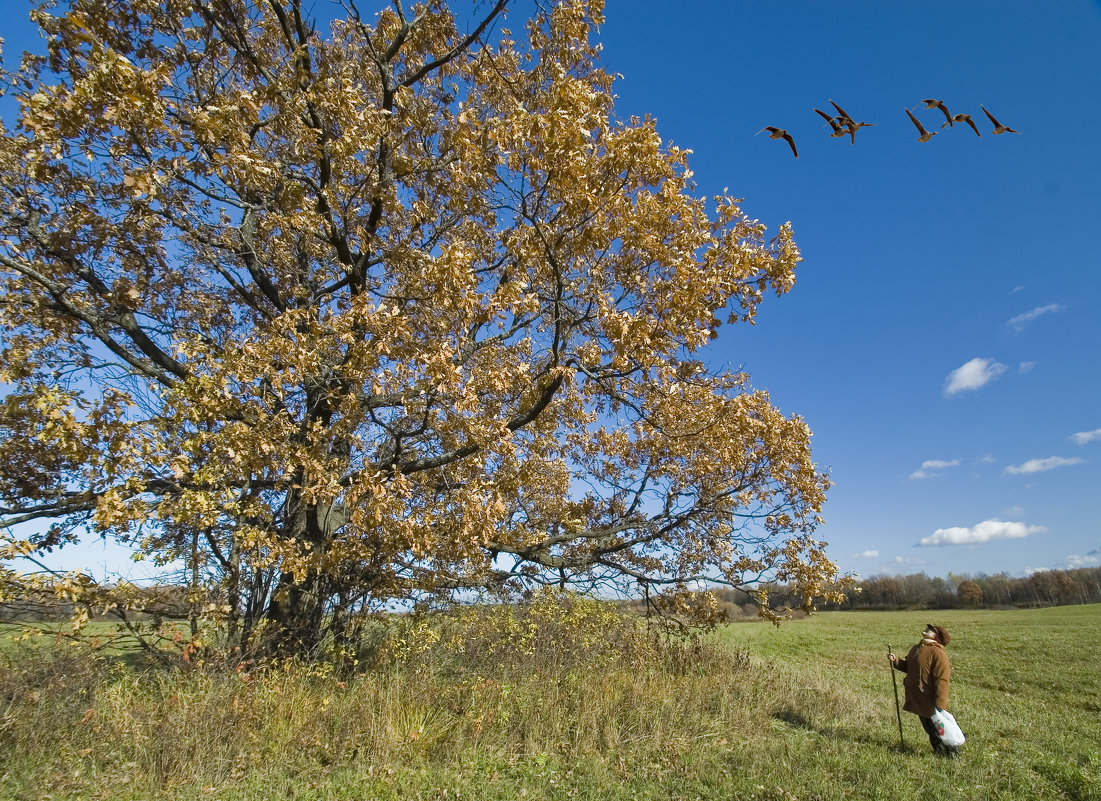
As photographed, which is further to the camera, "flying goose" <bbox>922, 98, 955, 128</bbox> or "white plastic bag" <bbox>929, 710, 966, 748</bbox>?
"white plastic bag" <bbox>929, 710, 966, 748</bbox>

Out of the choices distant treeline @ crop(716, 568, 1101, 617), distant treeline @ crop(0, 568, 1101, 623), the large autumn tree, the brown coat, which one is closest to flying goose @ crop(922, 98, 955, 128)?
the large autumn tree

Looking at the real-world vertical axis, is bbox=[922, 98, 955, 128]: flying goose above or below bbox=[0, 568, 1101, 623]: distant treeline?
above

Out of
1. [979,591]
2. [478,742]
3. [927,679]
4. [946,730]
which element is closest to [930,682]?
[927,679]

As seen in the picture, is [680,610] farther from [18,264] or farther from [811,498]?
[18,264]

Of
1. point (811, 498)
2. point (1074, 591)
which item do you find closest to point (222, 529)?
point (811, 498)

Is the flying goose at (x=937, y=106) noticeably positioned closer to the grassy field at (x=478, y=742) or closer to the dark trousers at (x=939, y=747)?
the grassy field at (x=478, y=742)

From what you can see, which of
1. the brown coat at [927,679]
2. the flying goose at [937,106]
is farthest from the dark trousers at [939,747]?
the flying goose at [937,106]

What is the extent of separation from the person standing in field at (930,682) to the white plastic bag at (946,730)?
0.16 feet

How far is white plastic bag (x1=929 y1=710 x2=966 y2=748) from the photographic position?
700cm

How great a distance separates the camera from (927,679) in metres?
7.48

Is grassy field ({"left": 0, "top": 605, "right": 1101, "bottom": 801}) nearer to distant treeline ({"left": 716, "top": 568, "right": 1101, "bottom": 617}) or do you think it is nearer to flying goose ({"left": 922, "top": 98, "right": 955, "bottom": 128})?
flying goose ({"left": 922, "top": 98, "right": 955, "bottom": 128})

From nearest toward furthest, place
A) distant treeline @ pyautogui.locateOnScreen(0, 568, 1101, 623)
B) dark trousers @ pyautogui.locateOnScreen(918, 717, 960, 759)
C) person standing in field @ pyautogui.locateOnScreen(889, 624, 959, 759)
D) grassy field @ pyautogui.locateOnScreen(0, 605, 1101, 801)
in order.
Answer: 1. grassy field @ pyautogui.locateOnScreen(0, 605, 1101, 801)
2. dark trousers @ pyautogui.locateOnScreen(918, 717, 960, 759)
3. person standing in field @ pyautogui.locateOnScreen(889, 624, 959, 759)
4. distant treeline @ pyautogui.locateOnScreen(0, 568, 1101, 623)

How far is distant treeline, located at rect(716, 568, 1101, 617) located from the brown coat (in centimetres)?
6077

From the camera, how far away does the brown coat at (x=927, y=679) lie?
23.7ft
